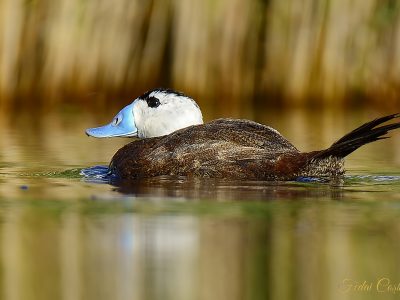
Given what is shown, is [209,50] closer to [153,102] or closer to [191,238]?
[153,102]

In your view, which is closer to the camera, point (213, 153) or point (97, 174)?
point (213, 153)

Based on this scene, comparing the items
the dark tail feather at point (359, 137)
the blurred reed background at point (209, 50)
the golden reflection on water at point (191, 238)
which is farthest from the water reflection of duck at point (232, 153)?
the blurred reed background at point (209, 50)

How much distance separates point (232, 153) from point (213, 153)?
0.10 metres

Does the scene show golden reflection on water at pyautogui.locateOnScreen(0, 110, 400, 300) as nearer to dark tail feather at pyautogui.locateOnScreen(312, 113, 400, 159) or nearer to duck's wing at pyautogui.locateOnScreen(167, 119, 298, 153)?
dark tail feather at pyautogui.locateOnScreen(312, 113, 400, 159)

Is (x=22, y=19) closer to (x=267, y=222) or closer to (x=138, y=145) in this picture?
(x=138, y=145)

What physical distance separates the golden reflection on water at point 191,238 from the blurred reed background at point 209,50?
13.2 feet

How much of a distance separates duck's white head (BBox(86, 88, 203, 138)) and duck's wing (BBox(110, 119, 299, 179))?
1.41ft

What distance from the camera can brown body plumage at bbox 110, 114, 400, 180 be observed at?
18.7 ft

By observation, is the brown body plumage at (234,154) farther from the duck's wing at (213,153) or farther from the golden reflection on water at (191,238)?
the golden reflection on water at (191,238)

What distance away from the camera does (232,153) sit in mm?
5844

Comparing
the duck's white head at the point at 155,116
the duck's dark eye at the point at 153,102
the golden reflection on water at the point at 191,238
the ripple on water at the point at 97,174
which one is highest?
the duck's dark eye at the point at 153,102

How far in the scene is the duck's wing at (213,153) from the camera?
5773 millimetres

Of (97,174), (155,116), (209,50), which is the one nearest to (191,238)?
(97,174)

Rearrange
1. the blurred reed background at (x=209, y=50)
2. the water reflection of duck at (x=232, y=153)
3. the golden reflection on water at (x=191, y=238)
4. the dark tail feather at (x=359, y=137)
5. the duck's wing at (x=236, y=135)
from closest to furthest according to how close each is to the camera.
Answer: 1. the golden reflection on water at (x=191, y=238)
2. the dark tail feather at (x=359, y=137)
3. the water reflection of duck at (x=232, y=153)
4. the duck's wing at (x=236, y=135)
5. the blurred reed background at (x=209, y=50)
